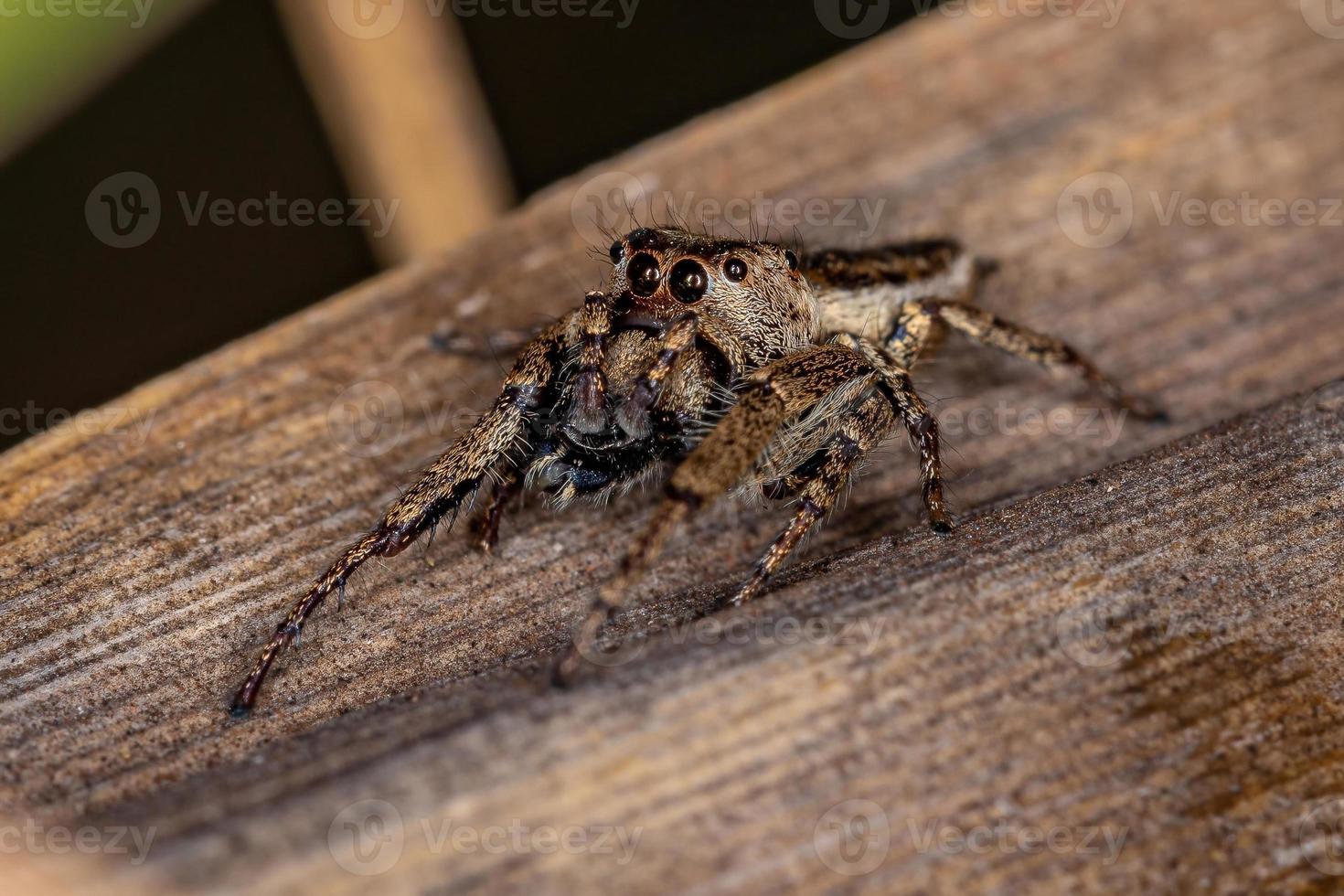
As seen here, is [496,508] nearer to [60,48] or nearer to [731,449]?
[731,449]

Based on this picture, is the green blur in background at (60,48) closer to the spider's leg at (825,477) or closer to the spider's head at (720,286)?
the spider's head at (720,286)

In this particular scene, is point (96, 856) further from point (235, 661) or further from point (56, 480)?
point (56, 480)

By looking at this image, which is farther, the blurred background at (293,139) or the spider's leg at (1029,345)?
the blurred background at (293,139)

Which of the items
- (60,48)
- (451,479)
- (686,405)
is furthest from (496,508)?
(60,48)

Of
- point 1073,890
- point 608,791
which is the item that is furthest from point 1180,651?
point 608,791

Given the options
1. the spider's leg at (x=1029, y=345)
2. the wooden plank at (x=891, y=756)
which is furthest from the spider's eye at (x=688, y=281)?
the wooden plank at (x=891, y=756)

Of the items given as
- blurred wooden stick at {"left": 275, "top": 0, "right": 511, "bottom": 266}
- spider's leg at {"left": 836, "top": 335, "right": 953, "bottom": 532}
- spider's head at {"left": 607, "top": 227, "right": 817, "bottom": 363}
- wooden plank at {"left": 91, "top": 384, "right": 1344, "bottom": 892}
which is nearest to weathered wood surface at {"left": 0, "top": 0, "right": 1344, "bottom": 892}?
wooden plank at {"left": 91, "top": 384, "right": 1344, "bottom": 892}
